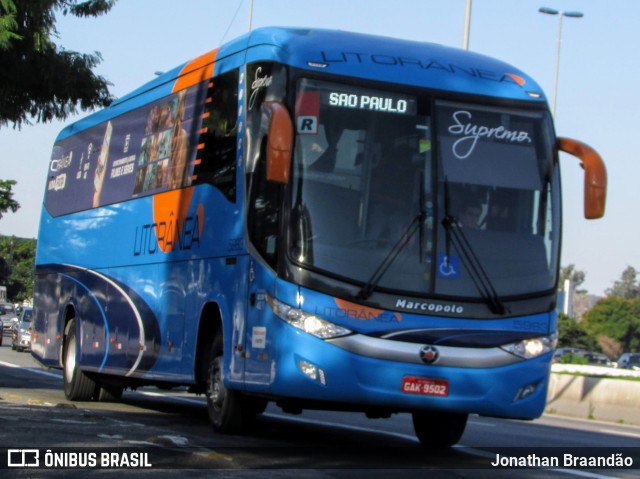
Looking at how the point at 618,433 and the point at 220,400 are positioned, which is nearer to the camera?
the point at 220,400

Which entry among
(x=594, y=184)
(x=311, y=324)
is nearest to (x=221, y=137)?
(x=311, y=324)

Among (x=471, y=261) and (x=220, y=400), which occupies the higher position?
(x=471, y=261)

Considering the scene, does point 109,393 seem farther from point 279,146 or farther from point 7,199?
point 7,199

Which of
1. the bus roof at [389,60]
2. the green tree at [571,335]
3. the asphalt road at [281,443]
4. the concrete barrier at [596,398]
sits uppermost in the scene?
the green tree at [571,335]

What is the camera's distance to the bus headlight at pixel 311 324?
35.6ft

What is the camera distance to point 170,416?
15898 millimetres

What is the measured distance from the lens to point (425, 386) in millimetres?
10922

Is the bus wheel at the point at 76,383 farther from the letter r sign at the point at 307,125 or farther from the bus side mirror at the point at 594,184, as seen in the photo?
the bus side mirror at the point at 594,184

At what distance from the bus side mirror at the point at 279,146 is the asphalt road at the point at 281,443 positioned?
2366mm

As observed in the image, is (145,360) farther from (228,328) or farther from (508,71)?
(508,71)

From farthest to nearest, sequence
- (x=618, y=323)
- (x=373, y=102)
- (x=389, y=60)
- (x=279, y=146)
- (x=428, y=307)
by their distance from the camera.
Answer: (x=618, y=323)
(x=389, y=60)
(x=373, y=102)
(x=428, y=307)
(x=279, y=146)

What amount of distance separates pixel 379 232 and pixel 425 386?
1.38 metres

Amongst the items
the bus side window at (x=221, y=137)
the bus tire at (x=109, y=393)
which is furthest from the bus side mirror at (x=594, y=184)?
the bus tire at (x=109, y=393)

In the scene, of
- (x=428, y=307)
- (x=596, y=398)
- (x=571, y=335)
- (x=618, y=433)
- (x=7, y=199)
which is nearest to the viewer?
(x=428, y=307)
